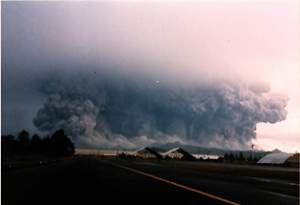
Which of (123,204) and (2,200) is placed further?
(2,200)

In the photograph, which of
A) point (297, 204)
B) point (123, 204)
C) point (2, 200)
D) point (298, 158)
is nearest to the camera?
point (123, 204)

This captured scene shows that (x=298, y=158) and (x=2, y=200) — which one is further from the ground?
(x=298, y=158)

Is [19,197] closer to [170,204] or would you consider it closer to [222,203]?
[170,204]

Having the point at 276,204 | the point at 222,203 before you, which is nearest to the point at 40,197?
the point at 222,203

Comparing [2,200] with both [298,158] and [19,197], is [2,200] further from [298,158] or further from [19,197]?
[298,158]

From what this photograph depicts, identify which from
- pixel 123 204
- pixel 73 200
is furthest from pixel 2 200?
pixel 123 204

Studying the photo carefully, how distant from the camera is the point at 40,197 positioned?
15.7 meters

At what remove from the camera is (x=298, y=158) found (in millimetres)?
144750

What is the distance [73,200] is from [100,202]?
93 centimetres

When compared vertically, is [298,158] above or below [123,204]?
above

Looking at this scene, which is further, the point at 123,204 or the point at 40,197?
the point at 40,197

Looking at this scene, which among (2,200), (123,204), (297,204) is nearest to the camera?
(123,204)

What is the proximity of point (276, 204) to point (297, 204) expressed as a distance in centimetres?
94

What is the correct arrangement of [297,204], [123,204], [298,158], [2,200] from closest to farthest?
[123,204] → [2,200] → [297,204] → [298,158]
